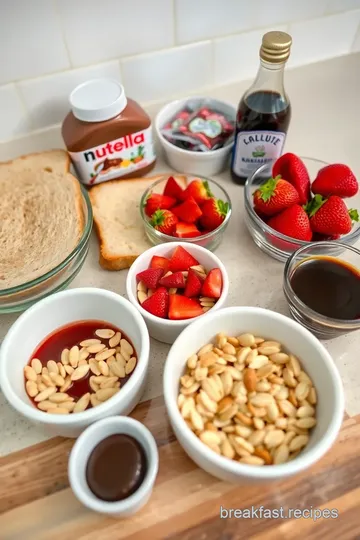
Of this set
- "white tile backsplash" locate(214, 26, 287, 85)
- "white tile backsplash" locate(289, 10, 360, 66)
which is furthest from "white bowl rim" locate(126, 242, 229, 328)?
"white tile backsplash" locate(289, 10, 360, 66)

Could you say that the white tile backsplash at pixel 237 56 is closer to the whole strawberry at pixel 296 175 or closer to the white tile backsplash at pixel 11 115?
the whole strawberry at pixel 296 175

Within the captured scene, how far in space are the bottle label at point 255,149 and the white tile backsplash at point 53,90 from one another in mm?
402

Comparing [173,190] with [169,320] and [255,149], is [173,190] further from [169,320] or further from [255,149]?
[169,320]

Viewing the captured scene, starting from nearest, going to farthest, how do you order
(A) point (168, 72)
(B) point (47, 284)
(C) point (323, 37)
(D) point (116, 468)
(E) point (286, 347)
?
(D) point (116, 468), (E) point (286, 347), (B) point (47, 284), (A) point (168, 72), (C) point (323, 37)

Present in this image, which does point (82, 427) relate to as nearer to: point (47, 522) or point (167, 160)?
point (47, 522)

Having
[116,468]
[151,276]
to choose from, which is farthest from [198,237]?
[116,468]

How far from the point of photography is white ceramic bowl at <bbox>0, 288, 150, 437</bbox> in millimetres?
628

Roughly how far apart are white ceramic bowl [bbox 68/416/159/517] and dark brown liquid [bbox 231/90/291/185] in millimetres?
662

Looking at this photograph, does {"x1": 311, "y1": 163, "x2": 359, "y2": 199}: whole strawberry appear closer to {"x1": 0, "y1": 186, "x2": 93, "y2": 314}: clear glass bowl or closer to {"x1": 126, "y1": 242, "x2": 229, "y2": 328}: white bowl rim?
{"x1": 126, "y1": 242, "x2": 229, "y2": 328}: white bowl rim

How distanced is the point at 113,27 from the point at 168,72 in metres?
0.20

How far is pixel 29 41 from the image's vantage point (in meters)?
0.96

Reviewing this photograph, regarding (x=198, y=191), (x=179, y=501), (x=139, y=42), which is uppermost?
(x=139, y=42)

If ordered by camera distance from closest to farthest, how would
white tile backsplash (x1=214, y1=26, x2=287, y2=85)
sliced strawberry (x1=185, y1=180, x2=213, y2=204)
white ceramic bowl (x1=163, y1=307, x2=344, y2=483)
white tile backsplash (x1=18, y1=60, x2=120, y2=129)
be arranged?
white ceramic bowl (x1=163, y1=307, x2=344, y2=483)
sliced strawberry (x1=185, y1=180, x2=213, y2=204)
white tile backsplash (x1=18, y1=60, x2=120, y2=129)
white tile backsplash (x1=214, y1=26, x2=287, y2=85)

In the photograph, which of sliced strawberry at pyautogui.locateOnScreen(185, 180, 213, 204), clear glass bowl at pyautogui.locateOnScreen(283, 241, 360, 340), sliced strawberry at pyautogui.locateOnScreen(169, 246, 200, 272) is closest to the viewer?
clear glass bowl at pyautogui.locateOnScreen(283, 241, 360, 340)
